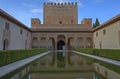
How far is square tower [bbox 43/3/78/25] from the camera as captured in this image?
142 ft

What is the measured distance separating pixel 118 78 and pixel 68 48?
32.7 m

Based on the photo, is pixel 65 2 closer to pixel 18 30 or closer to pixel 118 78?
pixel 18 30

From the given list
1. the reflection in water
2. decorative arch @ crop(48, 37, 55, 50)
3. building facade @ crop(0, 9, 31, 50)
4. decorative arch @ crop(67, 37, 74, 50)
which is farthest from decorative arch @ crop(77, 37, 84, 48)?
the reflection in water

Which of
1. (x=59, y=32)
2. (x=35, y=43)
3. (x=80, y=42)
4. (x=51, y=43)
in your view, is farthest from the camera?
(x=51, y=43)

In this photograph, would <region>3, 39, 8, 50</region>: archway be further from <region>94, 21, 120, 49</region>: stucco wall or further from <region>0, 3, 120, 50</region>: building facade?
<region>94, 21, 120, 49</region>: stucco wall

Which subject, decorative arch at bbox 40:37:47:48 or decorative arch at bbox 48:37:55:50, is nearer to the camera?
decorative arch at bbox 40:37:47:48

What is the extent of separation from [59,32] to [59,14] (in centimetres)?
895

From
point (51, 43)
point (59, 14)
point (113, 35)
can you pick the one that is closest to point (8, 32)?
point (113, 35)

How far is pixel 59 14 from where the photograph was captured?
142ft

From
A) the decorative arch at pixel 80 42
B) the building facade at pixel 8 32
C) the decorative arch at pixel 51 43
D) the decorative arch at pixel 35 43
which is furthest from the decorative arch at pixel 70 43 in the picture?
the building facade at pixel 8 32

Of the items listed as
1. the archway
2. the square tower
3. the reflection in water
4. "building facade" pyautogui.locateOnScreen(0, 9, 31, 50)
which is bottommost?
the reflection in water

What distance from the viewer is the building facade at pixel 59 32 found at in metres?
18.5

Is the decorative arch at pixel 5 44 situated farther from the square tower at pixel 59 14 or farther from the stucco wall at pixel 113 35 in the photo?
the square tower at pixel 59 14

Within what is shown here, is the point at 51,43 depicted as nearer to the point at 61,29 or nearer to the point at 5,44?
the point at 61,29
